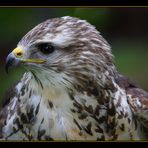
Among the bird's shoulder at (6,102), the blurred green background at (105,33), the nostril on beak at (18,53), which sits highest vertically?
the nostril on beak at (18,53)

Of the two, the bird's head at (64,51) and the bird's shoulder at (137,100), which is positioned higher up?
the bird's head at (64,51)

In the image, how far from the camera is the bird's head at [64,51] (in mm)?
5070


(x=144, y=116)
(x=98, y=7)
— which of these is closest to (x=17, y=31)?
(x=98, y=7)

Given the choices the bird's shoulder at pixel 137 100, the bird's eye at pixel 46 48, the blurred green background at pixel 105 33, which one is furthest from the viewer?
the blurred green background at pixel 105 33

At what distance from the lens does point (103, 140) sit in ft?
17.0

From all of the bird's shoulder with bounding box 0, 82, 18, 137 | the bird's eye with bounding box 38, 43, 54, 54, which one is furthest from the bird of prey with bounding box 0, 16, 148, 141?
the bird's shoulder with bounding box 0, 82, 18, 137

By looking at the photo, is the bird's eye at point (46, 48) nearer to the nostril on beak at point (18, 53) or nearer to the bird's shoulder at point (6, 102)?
the nostril on beak at point (18, 53)

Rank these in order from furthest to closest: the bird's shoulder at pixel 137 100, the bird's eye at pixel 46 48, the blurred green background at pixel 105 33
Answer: the blurred green background at pixel 105 33 < the bird's shoulder at pixel 137 100 < the bird's eye at pixel 46 48

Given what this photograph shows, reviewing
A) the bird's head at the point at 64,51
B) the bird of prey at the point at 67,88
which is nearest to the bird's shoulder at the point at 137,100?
the bird of prey at the point at 67,88

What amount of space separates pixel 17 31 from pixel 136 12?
2.07ft

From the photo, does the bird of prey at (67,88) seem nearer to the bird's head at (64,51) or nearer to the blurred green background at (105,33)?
the bird's head at (64,51)

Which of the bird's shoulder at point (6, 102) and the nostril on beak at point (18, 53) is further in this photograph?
the bird's shoulder at point (6, 102)
